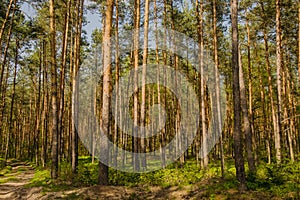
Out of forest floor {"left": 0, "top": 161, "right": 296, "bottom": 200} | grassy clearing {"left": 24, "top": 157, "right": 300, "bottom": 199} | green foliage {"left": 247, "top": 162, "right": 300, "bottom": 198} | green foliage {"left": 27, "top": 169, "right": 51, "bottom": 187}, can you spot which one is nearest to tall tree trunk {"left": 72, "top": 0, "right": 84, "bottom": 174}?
grassy clearing {"left": 24, "top": 157, "right": 300, "bottom": 199}

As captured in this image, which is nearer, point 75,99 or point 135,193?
point 135,193

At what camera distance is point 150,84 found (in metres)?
38.8

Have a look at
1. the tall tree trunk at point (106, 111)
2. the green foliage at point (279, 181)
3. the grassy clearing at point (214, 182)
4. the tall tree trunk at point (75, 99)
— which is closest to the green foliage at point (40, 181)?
the grassy clearing at point (214, 182)

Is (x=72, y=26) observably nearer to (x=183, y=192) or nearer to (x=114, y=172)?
(x=114, y=172)

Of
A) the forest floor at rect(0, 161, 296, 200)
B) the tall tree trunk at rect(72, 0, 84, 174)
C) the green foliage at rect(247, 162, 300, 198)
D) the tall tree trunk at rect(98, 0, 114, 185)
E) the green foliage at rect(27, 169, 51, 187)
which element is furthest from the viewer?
the tall tree trunk at rect(72, 0, 84, 174)

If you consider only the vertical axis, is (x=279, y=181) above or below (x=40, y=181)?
above

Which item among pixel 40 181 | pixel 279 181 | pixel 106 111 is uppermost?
pixel 106 111

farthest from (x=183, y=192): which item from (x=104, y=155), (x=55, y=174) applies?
(x=55, y=174)

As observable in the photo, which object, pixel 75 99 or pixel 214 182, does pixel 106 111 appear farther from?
pixel 75 99

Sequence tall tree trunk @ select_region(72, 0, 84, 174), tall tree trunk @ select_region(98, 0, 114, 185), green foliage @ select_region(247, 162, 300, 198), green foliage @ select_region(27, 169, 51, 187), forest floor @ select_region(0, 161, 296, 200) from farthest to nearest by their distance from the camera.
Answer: tall tree trunk @ select_region(72, 0, 84, 174), green foliage @ select_region(27, 169, 51, 187), tall tree trunk @ select_region(98, 0, 114, 185), green foliage @ select_region(247, 162, 300, 198), forest floor @ select_region(0, 161, 296, 200)

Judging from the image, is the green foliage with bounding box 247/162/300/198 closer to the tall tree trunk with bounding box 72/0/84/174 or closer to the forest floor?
the forest floor

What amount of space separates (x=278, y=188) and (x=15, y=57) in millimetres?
25090

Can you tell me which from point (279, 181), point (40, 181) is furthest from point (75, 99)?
point (279, 181)

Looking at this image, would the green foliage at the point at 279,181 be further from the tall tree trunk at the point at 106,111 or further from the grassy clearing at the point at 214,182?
the tall tree trunk at the point at 106,111
